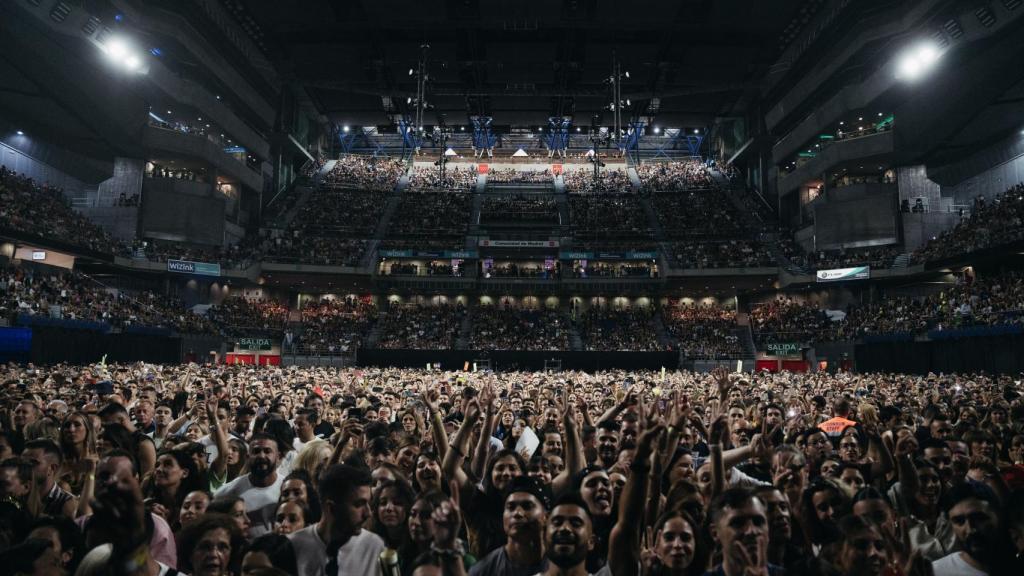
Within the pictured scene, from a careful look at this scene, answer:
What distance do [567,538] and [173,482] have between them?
144 inches

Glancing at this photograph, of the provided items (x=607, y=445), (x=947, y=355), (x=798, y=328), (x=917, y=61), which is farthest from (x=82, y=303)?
(x=798, y=328)

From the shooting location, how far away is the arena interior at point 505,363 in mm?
4270

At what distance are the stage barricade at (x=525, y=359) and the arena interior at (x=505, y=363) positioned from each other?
0.17 meters

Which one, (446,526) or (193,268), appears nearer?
(446,526)

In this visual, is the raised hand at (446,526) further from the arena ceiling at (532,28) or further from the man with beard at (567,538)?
the arena ceiling at (532,28)

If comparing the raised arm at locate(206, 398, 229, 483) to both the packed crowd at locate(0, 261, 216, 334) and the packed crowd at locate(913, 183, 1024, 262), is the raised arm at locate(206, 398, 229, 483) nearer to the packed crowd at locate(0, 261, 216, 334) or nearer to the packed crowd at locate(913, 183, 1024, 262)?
the packed crowd at locate(0, 261, 216, 334)

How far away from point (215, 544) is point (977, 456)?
761 centimetres

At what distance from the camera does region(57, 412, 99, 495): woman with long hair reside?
6.68 metres

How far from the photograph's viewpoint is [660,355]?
146 ft

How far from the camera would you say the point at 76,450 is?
267 inches

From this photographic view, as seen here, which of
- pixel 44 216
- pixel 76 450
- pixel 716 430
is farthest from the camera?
pixel 44 216

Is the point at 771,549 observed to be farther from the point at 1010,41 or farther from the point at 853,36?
the point at 853,36

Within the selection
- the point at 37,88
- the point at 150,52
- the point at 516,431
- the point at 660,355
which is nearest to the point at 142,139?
the point at 150,52

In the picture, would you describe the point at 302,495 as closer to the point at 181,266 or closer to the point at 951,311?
the point at 951,311
